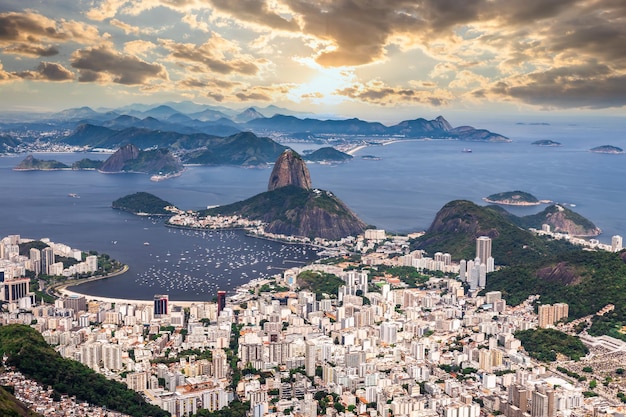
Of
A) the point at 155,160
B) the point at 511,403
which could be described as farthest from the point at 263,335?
the point at 155,160

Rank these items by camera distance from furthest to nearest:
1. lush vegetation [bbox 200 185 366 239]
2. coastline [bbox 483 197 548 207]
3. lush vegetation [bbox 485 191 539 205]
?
1. lush vegetation [bbox 485 191 539 205]
2. coastline [bbox 483 197 548 207]
3. lush vegetation [bbox 200 185 366 239]

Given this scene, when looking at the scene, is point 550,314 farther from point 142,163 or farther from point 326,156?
point 326,156

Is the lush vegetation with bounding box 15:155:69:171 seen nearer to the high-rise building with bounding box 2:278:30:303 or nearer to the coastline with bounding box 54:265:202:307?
the coastline with bounding box 54:265:202:307

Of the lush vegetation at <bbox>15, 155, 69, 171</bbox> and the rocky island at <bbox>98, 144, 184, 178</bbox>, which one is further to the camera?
the rocky island at <bbox>98, 144, 184, 178</bbox>

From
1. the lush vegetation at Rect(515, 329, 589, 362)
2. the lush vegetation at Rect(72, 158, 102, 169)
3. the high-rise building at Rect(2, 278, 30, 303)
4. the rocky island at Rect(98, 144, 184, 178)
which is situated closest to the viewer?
the lush vegetation at Rect(515, 329, 589, 362)

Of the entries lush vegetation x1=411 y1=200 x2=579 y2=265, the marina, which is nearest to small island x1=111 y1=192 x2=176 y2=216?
the marina

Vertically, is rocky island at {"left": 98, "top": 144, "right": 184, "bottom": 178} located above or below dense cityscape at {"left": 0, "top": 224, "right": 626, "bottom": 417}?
above

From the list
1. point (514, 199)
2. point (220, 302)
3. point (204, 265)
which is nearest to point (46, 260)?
point (204, 265)

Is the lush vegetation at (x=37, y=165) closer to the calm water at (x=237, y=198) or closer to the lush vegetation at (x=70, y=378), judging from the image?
the calm water at (x=237, y=198)
